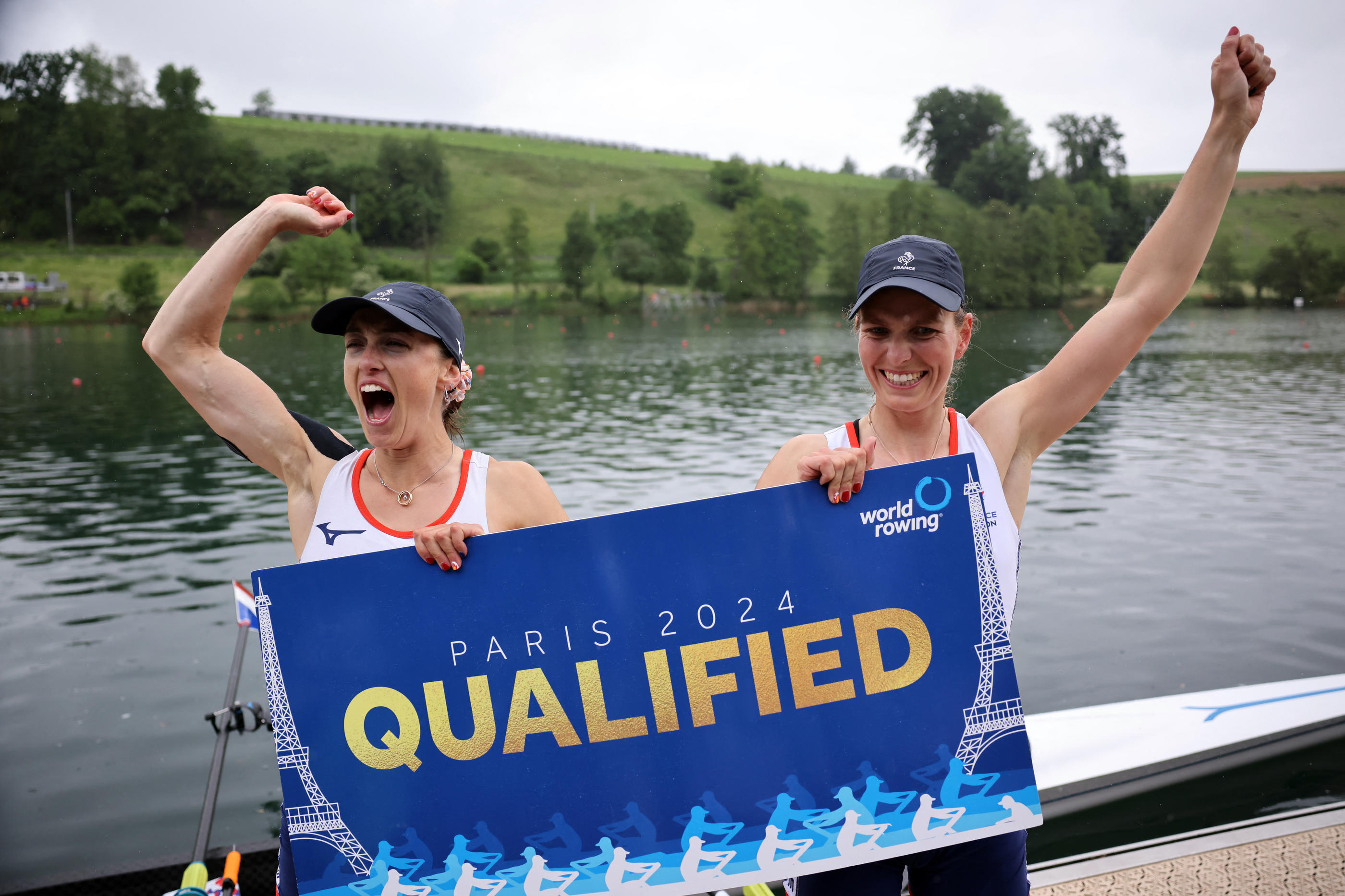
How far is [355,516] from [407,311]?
1.76 ft

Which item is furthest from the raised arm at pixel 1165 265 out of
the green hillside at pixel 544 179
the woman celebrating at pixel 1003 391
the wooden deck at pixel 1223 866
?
the green hillside at pixel 544 179

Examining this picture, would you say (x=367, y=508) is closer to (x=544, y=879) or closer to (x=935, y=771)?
(x=544, y=879)

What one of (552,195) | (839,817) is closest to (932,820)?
(839,817)

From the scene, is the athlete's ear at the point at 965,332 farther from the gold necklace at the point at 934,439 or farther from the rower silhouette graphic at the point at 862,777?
the rower silhouette graphic at the point at 862,777

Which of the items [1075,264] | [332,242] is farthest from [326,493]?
[332,242]

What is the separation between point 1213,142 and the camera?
2.27 meters

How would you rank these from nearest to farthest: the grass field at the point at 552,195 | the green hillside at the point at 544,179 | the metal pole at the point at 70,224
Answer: the grass field at the point at 552,195 → the metal pole at the point at 70,224 → the green hillside at the point at 544,179

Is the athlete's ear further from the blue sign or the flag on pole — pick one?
the flag on pole

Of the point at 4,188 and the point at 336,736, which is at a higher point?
the point at 4,188

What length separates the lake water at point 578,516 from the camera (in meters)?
7.57

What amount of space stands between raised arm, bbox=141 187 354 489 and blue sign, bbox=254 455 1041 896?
426 millimetres

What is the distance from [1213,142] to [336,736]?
2.55 m

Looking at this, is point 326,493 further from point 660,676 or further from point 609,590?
point 660,676

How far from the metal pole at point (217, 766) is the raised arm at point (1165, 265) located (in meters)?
3.67
